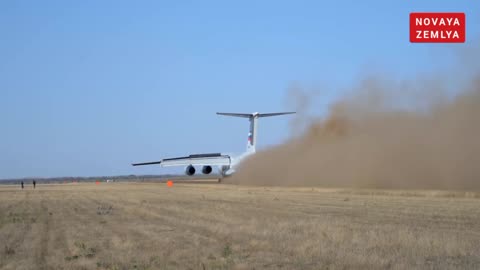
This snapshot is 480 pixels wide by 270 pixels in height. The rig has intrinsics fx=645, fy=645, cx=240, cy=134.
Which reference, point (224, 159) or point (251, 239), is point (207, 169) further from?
point (251, 239)

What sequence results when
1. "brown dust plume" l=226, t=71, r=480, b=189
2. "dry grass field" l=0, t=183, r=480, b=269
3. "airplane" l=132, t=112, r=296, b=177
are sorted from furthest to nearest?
"airplane" l=132, t=112, r=296, b=177 → "brown dust plume" l=226, t=71, r=480, b=189 → "dry grass field" l=0, t=183, r=480, b=269

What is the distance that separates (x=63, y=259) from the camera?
1264 cm

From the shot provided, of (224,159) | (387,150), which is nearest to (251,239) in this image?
(387,150)

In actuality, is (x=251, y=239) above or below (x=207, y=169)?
below

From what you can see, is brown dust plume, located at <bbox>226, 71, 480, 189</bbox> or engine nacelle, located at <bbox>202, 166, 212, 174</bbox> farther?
engine nacelle, located at <bbox>202, 166, 212, 174</bbox>

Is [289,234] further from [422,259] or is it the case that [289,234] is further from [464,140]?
[464,140]

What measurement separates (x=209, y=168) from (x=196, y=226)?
2115 inches

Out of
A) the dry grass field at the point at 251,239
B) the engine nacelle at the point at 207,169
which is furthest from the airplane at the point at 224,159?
the dry grass field at the point at 251,239

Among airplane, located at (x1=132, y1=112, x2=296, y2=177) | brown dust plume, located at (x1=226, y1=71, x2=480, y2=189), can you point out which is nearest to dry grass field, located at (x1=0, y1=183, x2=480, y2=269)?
brown dust plume, located at (x1=226, y1=71, x2=480, y2=189)

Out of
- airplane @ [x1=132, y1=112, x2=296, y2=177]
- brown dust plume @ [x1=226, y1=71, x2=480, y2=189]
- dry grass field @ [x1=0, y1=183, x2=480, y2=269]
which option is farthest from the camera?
airplane @ [x1=132, y1=112, x2=296, y2=177]

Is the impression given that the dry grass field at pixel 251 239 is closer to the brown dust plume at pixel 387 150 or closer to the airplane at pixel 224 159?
the brown dust plume at pixel 387 150

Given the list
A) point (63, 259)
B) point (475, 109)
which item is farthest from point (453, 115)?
point (63, 259)

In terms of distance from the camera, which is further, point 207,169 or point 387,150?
point 207,169

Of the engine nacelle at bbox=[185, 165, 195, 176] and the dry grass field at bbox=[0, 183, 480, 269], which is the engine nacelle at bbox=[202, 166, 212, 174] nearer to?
the engine nacelle at bbox=[185, 165, 195, 176]
